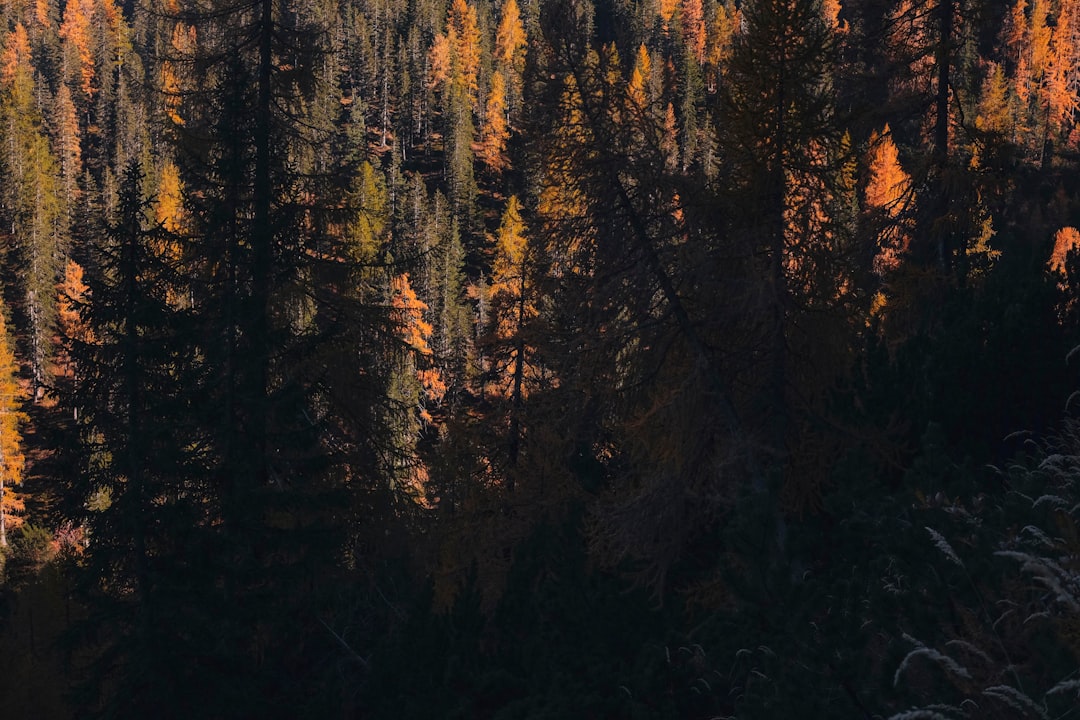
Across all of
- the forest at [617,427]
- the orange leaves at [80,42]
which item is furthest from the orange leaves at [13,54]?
the forest at [617,427]

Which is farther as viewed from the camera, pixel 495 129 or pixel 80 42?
pixel 80 42

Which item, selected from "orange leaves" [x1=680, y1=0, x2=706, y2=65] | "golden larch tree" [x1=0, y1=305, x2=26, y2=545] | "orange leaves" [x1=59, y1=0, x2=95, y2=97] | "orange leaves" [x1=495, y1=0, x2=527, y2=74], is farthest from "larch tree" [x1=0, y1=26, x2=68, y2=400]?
"orange leaves" [x1=680, y1=0, x2=706, y2=65]

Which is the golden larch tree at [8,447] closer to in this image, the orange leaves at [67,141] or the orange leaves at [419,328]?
the orange leaves at [419,328]

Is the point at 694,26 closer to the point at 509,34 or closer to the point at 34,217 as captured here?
the point at 509,34

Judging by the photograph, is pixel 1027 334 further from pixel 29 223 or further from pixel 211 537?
pixel 29 223

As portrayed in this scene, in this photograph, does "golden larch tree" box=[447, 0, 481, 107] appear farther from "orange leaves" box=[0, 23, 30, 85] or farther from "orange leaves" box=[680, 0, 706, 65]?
"orange leaves" box=[0, 23, 30, 85]

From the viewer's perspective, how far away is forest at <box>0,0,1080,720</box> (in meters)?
6.02

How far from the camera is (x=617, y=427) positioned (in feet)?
39.7

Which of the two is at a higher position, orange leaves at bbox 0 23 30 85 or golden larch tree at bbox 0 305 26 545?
orange leaves at bbox 0 23 30 85

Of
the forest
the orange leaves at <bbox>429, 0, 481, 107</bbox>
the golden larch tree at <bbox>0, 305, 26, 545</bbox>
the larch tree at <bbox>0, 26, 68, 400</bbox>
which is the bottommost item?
the golden larch tree at <bbox>0, 305, 26, 545</bbox>

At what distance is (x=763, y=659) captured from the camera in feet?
18.9

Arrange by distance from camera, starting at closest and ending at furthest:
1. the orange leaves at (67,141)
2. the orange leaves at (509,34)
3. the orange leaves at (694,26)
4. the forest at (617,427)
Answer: the forest at (617,427)
the orange leaves at (67,141)
the orange leaves at (694,26)
the orange leaves at (509,34)

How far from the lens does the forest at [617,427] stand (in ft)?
19.7

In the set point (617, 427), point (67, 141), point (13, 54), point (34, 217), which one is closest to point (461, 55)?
point (67, 141)
